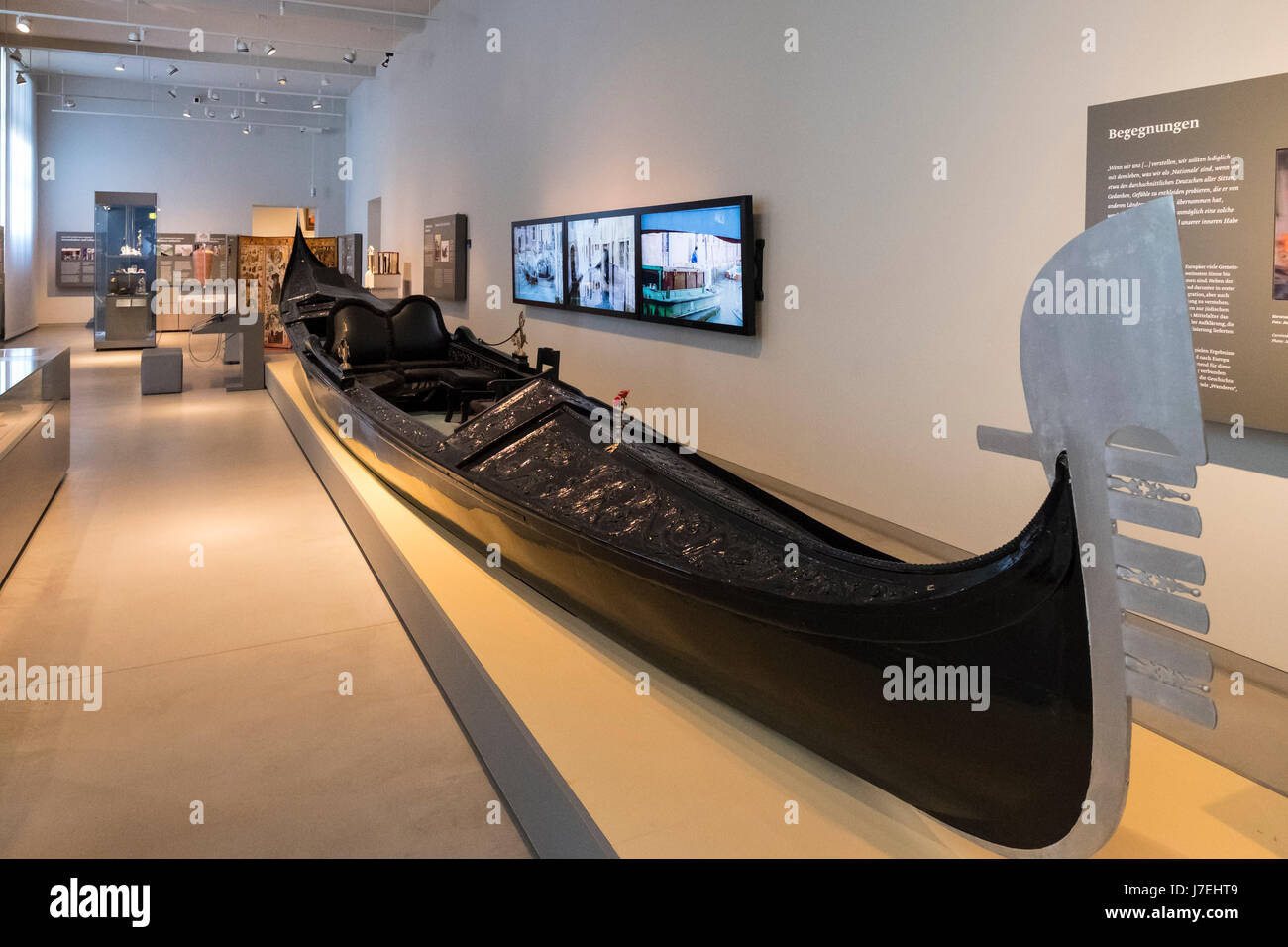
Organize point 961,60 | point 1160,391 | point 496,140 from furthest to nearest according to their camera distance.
→ 1. point 496,140
2. point 961,60
3. point 1160,391

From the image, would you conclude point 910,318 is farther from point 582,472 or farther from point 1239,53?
point 582,472

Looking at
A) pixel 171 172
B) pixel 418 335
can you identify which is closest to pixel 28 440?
pixel 418 335

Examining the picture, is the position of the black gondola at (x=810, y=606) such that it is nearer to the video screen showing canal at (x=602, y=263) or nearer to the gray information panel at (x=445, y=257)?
the video screen showing canal at (x=602, y=263)

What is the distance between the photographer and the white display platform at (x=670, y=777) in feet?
6.50

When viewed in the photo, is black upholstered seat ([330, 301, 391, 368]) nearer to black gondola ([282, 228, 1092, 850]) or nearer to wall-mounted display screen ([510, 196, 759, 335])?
wall-mounted display screen ([510, 196, 759, 335])

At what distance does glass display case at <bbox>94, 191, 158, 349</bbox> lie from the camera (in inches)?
621

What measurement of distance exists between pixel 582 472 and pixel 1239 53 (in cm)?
286

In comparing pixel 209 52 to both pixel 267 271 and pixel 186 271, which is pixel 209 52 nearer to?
pixel 267 271

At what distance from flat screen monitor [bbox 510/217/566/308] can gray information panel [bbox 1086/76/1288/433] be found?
643 cm

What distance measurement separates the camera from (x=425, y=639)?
3533 millimetres

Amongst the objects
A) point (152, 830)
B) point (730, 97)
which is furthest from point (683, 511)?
point (730, 97)

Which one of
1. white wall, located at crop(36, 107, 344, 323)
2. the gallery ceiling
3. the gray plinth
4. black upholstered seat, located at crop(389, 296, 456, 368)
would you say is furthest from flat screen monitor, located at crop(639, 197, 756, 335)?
white wall, located at crop(36, 107, 344, 323)

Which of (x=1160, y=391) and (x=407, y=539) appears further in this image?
(x=407, y=539)

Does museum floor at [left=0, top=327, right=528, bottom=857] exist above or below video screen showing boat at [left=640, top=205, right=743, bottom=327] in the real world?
below
